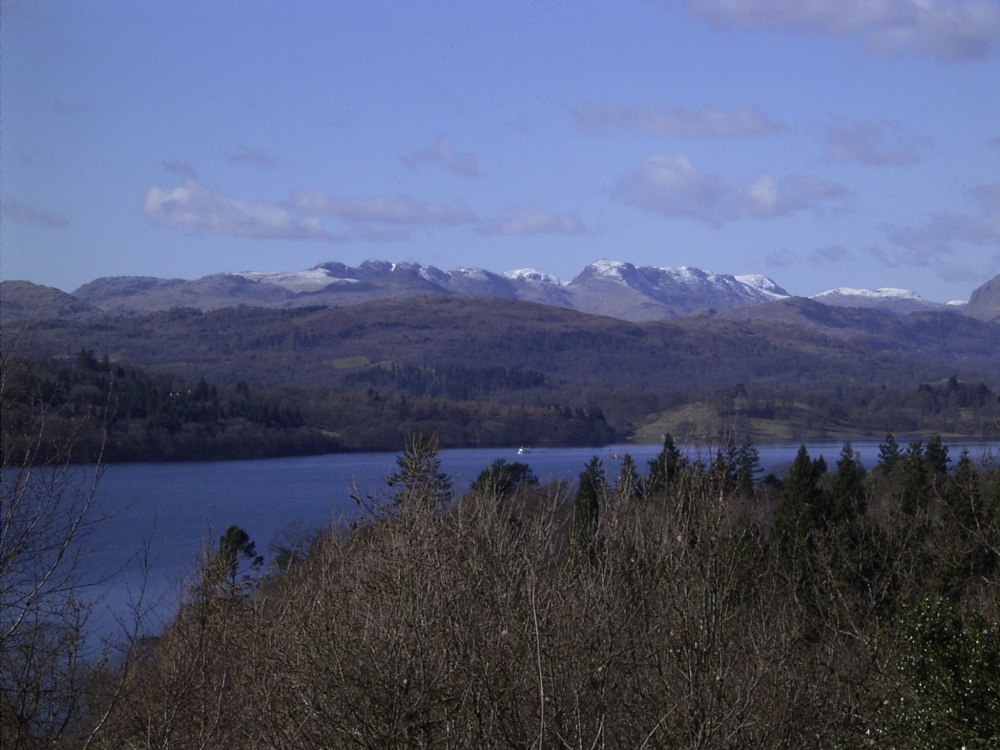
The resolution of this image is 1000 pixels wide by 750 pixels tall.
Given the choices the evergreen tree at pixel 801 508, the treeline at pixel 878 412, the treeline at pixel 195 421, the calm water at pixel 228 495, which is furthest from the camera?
the treeline at pixel 878 412

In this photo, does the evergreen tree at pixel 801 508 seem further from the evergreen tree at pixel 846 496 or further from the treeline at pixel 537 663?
the treeline at pixel 537 663

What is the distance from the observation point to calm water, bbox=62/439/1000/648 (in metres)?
28.0

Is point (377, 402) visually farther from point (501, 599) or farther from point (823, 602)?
point (501, 599)

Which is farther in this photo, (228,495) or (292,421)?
(292,421)

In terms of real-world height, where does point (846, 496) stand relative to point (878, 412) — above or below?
below

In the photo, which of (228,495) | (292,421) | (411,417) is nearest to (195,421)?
(292,421)

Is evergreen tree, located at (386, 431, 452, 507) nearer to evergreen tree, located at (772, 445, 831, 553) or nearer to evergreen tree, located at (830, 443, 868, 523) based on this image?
evergreen tree, located at (772, 445, 831, 553)

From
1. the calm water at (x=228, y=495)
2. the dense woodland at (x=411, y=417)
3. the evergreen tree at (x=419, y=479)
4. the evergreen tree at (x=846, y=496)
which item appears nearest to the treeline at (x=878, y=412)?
the dense woodland at (x=411, y=417)

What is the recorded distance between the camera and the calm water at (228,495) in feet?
91.8

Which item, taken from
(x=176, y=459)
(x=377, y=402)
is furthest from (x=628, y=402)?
(x=176, y=459)

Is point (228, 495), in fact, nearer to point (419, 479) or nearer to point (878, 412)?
point (419, 479)

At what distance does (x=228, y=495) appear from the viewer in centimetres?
5653

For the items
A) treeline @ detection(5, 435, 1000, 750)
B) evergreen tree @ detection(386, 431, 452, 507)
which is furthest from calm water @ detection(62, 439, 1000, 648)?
treeline @ detection(5, 435, 1000, 750)

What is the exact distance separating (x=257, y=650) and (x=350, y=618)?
1.18 metres
